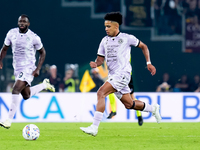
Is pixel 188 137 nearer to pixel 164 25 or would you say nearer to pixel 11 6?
pixel 164 25

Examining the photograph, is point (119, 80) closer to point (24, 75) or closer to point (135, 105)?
point (135, 105)

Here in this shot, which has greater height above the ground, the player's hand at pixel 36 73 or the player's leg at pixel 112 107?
the player's hand at pixel 36 73

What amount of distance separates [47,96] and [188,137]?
5.40 m

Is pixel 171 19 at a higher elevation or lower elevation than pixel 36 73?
higher

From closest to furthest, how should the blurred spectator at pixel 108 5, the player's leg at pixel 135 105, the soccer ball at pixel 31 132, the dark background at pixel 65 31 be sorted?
the soccer ball at pixel 31 132
the player's leg at pixel 135 105
the blurred spectator at pixel 108 5
the dark background at pixel 65 31

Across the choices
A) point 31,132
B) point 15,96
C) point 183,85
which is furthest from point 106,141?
point 183,85

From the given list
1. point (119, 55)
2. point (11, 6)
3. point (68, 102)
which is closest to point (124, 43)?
point (119, 55)

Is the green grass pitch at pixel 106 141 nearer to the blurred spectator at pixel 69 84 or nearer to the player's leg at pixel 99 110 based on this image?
the player's leg at pixel 99 110

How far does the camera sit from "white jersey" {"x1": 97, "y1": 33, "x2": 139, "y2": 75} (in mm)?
8164

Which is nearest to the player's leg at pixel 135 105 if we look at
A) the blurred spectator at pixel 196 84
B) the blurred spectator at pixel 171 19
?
the blurred spectator at pixel 196 84

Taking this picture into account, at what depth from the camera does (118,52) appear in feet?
26.8

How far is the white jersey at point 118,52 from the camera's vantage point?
816 centimetres

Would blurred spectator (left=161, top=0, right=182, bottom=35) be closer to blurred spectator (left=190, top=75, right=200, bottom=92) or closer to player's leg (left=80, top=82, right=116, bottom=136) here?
blurred spectator (left=190, top=75, right=200, bottom=92)

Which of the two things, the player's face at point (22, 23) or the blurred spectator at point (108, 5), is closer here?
the player's face at point (22, 23)
